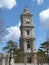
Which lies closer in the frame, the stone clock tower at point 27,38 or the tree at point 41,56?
the stone clock tower at point 27,38

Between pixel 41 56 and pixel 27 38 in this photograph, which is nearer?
pixel 27 38

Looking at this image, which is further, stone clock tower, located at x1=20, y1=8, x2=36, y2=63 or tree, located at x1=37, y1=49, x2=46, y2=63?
tree, located at x1=37, y1=49, x2=46, y2=63

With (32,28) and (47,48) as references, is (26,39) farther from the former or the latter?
(47,48)

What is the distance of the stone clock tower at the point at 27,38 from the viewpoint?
65.3 meters

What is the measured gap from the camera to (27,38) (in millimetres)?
66188

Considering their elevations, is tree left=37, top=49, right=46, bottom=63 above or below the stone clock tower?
below

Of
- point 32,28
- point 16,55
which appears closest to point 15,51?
point 16,55

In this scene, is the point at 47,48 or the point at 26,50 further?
the point at 47,48

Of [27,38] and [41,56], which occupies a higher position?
[27,38]

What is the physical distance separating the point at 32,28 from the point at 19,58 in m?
8.03

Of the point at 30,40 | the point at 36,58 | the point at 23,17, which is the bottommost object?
the point at 36,58

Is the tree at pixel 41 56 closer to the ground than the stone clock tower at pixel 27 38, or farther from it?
closer to the ground

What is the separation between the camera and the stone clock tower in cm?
6531

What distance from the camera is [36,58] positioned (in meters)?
65.4
